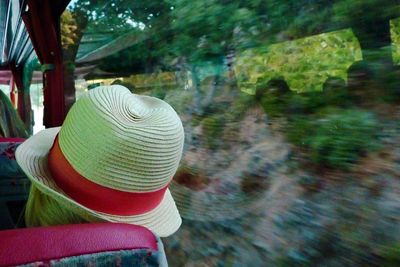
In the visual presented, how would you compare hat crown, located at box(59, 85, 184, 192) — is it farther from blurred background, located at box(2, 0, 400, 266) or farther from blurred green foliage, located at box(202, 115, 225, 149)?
blurred green foliage, located at box(202, 115, 225, 149)

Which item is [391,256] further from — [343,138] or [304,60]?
[304,60]

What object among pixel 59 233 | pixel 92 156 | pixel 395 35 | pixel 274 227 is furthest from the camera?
pixel 274 227

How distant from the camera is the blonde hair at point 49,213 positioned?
2.65ft

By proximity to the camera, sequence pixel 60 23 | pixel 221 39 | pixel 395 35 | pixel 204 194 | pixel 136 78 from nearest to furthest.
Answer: pixel 395 35, pixel 221 39, pixel 204 194, pixel 136 78, pixel 60 23

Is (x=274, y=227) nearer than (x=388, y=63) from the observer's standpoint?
No

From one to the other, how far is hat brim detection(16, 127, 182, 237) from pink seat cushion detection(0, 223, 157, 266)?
0.20 metres

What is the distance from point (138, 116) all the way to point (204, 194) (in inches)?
27.4

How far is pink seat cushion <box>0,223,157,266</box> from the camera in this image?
0.51 metres

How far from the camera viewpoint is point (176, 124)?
3.15ft

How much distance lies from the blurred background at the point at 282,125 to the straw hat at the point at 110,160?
1.27ft

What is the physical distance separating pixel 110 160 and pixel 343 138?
21.6 inches

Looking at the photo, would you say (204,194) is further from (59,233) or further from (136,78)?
(59,233)

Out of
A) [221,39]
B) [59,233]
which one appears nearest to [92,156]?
[59,233]

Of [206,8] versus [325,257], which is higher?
[206,8]
